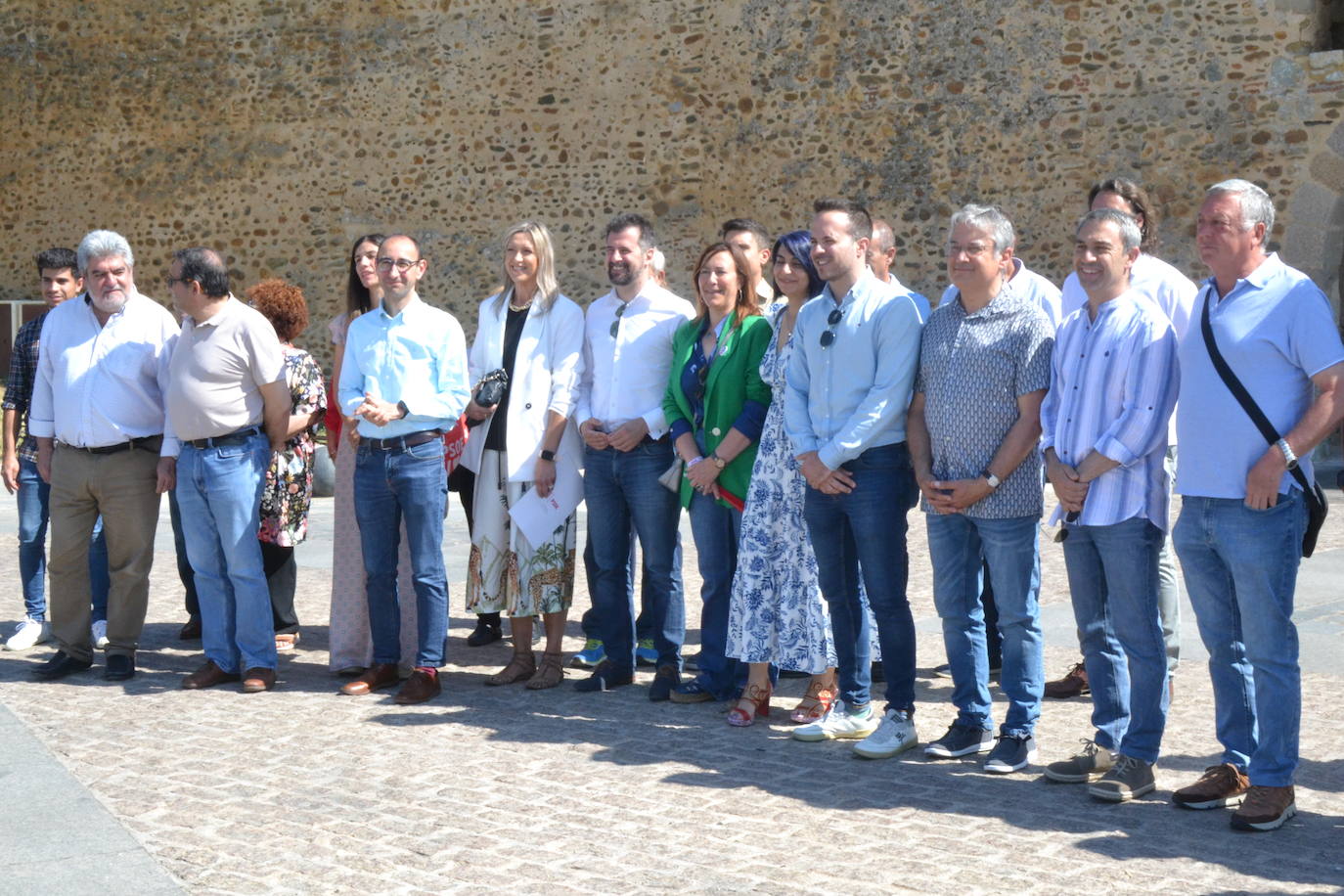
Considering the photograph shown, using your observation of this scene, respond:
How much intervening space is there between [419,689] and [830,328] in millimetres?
1977

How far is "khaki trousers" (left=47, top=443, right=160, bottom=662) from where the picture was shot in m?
5.70

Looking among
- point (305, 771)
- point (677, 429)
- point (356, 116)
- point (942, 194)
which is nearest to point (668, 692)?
point (677, 429)

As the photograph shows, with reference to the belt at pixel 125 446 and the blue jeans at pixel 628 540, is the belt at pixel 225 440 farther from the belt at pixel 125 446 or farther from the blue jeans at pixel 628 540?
the blue jeans at pixel 628 540

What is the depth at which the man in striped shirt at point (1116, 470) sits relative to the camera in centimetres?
407

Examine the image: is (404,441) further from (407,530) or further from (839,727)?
(839,727)

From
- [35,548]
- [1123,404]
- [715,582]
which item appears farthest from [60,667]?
[1123,404]

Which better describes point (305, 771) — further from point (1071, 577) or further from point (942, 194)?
point (942, 194)

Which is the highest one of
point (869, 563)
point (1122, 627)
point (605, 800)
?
point (869, 563)

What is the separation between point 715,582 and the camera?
5.32 metres

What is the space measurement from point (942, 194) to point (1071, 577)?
1204 centimetres

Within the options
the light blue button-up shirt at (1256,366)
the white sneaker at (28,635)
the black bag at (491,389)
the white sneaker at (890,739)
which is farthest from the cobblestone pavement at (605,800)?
the black bag at (491,389)

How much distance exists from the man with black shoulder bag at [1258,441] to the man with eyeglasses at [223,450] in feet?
10.9

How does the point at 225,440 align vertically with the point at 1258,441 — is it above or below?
below

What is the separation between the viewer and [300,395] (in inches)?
237
